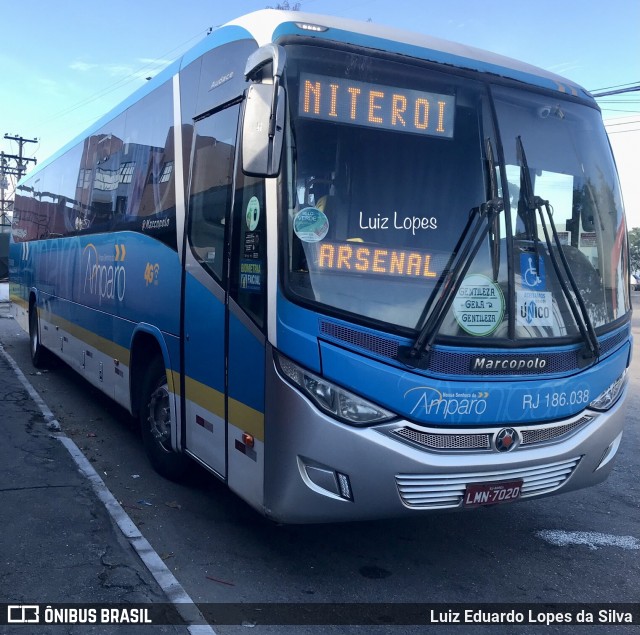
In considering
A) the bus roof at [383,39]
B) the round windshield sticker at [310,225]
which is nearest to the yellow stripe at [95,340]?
the bus roof at [383,39]

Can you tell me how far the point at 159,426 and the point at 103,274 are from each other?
242cm

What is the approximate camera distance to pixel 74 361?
9055 mm

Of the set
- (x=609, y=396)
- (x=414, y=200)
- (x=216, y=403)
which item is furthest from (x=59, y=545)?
(x=609, y=396)

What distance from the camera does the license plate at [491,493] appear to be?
4000 millimetres

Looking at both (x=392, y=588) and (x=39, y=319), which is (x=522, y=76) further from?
(x=39, y=319)

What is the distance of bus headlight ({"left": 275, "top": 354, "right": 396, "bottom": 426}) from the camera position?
12.3 feet

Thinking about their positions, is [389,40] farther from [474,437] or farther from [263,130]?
[474,437]

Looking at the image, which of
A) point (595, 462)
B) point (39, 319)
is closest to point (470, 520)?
point (595, 462)

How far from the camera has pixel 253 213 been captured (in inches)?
163

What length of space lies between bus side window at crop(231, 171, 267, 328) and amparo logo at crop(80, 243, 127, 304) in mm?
2856

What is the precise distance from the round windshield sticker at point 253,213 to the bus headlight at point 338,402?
36.9 inches

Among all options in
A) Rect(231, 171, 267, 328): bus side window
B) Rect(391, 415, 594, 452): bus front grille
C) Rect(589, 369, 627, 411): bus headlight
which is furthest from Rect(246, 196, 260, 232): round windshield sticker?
Rect(589, 369, 627, 411): bus headlight

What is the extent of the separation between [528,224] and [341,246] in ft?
3.89

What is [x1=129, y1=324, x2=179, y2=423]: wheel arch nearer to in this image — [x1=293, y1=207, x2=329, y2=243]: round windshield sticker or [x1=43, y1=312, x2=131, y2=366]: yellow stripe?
[x1=43, y1=312, x2=131, y2=366]: yellow stripe
